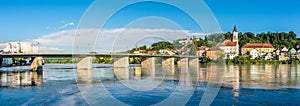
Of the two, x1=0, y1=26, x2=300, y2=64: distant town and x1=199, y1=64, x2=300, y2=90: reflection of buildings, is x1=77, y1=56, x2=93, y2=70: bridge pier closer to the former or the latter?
x1=0, y1=26, x2=300, y2=64: distant town

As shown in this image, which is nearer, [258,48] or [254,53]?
[254,53]

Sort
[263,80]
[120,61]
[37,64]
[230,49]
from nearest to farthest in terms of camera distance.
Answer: [263,80], [37,64], [120,61], [230,49]

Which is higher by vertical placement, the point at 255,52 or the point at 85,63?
the point at 255,52

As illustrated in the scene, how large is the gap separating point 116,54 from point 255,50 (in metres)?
64.6

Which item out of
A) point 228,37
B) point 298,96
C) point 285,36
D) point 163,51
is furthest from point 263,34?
point 298,96

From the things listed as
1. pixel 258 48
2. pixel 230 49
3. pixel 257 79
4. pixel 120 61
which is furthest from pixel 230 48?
pixel 257 79

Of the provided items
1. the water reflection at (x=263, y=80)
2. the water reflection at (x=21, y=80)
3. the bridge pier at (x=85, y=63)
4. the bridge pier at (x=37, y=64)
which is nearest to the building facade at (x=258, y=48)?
the bridge pier at (x=85, y=63)

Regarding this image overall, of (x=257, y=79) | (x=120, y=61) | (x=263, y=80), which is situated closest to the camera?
(x=263, y=80)

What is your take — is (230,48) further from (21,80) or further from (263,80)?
(21,80)

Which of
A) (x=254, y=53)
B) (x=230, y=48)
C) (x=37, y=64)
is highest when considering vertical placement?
(x=230, y=48)

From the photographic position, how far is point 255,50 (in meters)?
108

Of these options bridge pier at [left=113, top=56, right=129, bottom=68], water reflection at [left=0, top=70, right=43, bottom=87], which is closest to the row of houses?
bridge pier at [left=113, top=56, right=129, bottom=68]

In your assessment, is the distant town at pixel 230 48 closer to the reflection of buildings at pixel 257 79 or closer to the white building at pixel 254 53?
the white building at pixel 254 53

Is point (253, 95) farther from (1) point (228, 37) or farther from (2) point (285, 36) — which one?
(2) point (285, 36)
